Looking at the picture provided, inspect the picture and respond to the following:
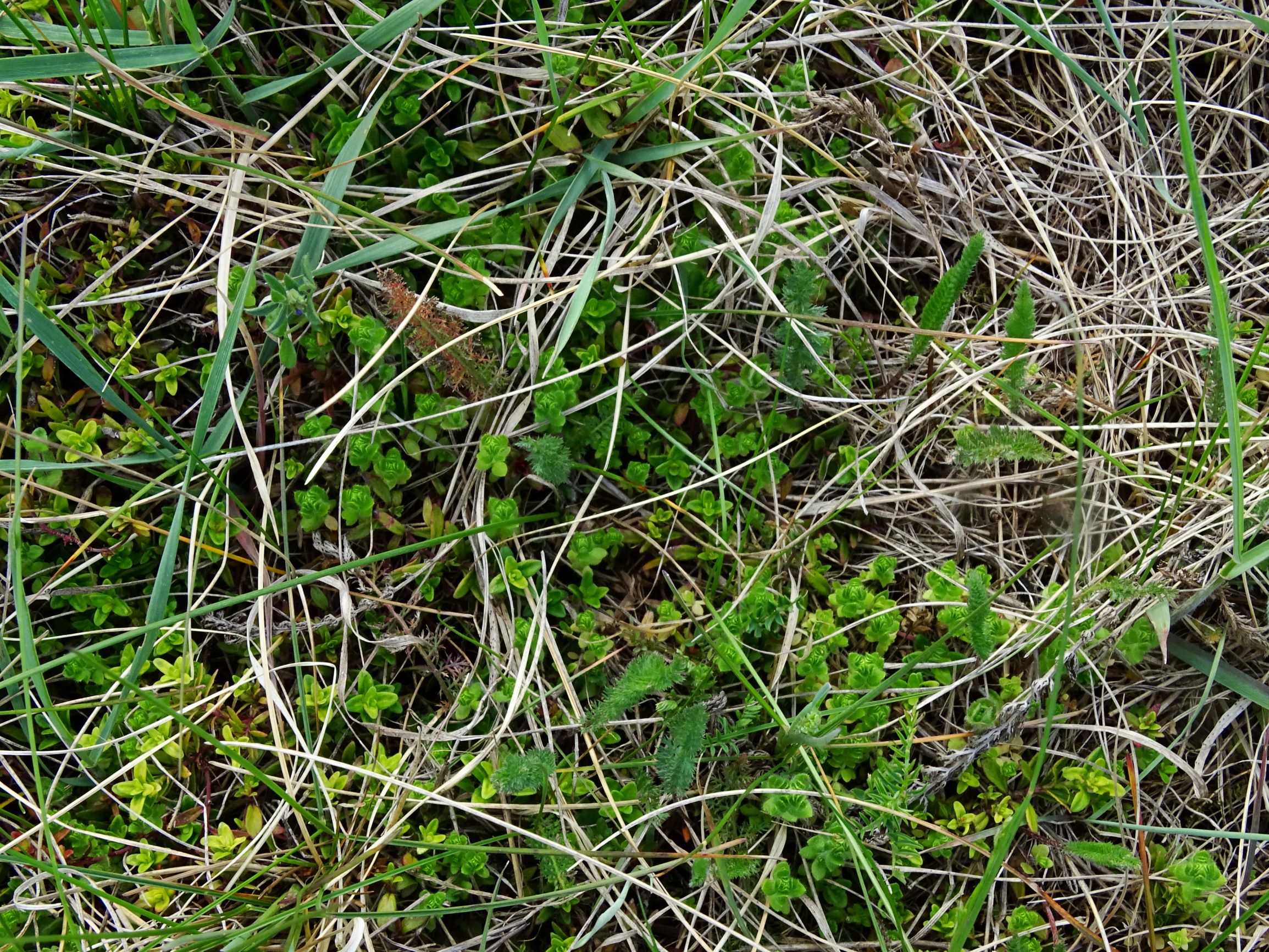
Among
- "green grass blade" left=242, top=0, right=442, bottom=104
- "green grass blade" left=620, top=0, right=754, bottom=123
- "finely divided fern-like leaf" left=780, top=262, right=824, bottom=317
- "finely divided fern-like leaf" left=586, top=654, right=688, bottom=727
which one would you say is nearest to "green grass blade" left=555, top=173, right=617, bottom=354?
"green grass blade" left=620, top=0, right=754, bottom=123

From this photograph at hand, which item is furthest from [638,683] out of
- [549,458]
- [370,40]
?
[370,40]

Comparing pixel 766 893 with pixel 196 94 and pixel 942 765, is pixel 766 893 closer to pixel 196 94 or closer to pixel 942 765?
pixel 942 765

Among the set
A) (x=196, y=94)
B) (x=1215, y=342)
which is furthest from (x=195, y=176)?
(x=1215, y=342)

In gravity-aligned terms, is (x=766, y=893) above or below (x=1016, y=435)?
below

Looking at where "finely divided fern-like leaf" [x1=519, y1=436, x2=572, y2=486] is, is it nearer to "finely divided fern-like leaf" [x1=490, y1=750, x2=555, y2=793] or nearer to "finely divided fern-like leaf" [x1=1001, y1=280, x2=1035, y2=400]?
"finely divided fern-like leaf" [x1=490, y1=750, x2=555, y2=793]

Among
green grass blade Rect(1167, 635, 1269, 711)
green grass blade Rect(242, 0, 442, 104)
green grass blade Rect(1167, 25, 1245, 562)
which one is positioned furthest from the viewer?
green grass blade Rect(1167, 635, 1269, 711)

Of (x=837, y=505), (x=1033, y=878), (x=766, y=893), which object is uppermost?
(x=837, y=505)

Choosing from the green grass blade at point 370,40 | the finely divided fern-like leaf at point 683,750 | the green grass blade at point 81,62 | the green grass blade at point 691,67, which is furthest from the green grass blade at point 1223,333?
the green grass blade at point 81,62
